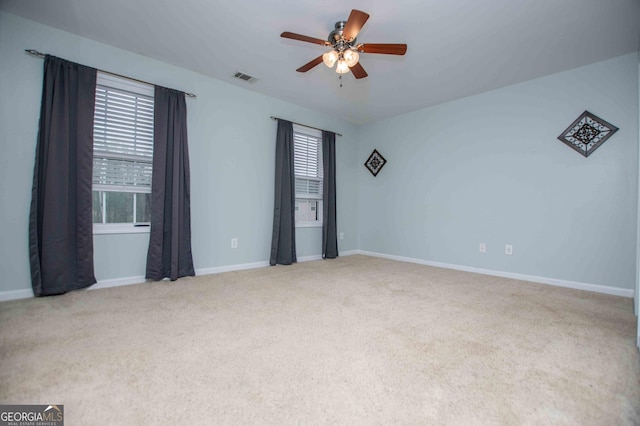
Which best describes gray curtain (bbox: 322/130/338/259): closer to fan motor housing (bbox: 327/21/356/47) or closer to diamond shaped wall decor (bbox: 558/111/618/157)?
fan motor housing (bbox: 327/21/356/47)

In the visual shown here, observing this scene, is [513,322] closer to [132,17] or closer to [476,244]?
[476,244]

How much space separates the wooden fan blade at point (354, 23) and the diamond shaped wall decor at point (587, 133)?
2.70m

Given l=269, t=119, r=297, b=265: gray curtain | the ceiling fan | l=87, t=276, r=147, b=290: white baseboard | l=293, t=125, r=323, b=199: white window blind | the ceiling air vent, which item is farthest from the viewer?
l=293, t=125, r=323, b=199: white window blind

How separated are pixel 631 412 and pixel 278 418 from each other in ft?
4.66

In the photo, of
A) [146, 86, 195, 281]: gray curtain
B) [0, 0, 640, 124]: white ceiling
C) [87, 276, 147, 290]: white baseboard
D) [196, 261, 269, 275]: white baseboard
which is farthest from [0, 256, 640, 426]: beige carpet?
[0, 0, 640, 124]: white ceiling

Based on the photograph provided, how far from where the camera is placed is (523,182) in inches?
128

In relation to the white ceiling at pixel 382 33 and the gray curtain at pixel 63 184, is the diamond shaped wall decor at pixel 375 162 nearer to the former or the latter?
the white ceiling at pixel 382 33

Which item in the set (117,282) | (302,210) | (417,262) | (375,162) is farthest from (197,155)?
(417,262)

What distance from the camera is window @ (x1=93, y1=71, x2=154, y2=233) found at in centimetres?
265

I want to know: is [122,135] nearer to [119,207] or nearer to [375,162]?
[119,207]

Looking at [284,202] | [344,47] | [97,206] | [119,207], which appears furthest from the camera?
[284,202]

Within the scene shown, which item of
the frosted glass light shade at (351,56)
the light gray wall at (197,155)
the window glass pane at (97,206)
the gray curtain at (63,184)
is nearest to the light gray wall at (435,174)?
the light gray wall at (197,155)

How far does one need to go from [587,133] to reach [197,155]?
435 centimetres

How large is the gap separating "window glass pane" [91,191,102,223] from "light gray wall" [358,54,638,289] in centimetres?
389
